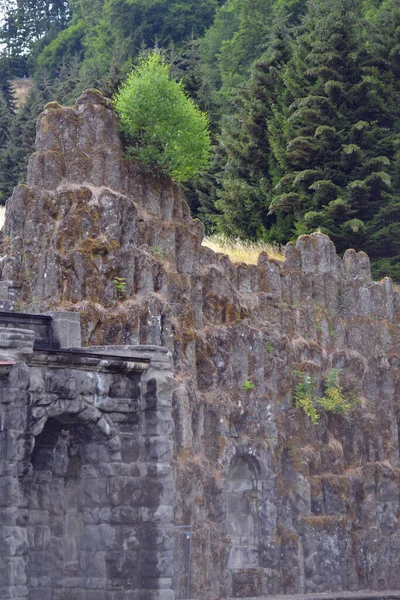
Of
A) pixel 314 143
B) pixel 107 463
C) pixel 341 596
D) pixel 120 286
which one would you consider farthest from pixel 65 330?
pixel 314 143

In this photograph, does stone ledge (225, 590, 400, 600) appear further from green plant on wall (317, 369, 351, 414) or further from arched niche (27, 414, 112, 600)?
arched niche (27, 414, 112, 600)

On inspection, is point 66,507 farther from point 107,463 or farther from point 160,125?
point 160,125

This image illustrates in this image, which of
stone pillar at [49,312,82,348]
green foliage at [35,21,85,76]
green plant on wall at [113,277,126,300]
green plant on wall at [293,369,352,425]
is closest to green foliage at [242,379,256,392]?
green plant on wall at [293,369,352,425]

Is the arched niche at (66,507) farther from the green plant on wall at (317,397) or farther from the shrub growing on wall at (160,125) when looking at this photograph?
the green plant on wall at (317,397)

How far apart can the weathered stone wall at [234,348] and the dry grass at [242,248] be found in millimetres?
2603

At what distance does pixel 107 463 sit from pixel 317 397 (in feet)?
39.8

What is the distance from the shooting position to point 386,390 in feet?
111

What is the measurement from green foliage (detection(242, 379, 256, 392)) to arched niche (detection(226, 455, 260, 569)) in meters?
1.66

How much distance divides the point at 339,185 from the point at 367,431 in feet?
33.7

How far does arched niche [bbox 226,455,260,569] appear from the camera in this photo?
96.5ft

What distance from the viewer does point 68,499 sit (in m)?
22.4

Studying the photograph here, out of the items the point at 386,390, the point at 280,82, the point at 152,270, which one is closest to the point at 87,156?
the point at 152,270

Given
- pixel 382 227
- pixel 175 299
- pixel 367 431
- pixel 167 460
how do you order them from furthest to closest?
pixel 382 227
pixel 367 431
pixel 175 299
pixel 167 460

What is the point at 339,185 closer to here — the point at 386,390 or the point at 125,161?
the point at 386,390
